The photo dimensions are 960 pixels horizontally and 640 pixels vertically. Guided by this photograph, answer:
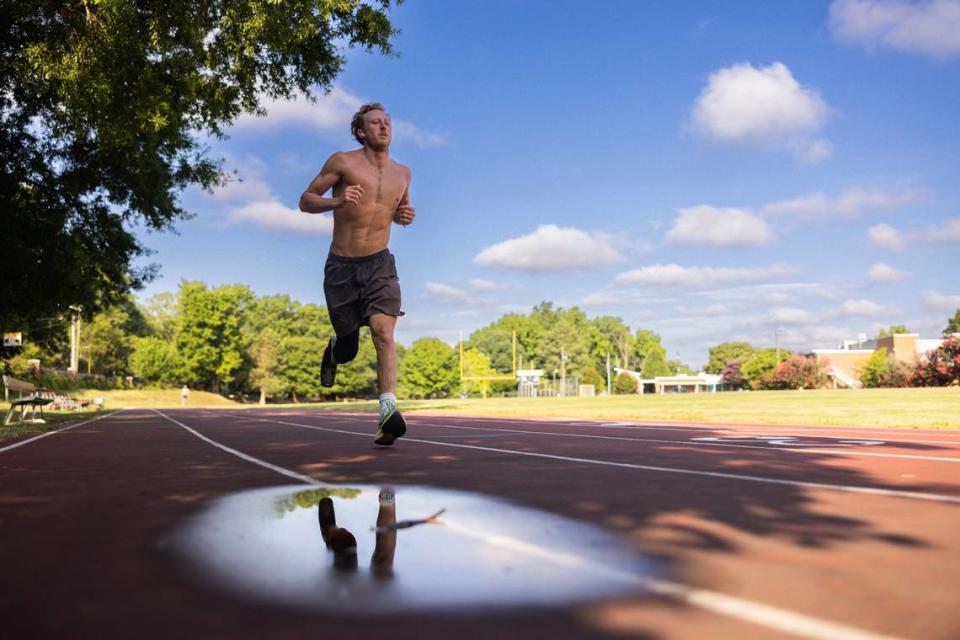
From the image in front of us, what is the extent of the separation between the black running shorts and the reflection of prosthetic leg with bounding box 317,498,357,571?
326cm

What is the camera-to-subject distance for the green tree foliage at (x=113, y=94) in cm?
962

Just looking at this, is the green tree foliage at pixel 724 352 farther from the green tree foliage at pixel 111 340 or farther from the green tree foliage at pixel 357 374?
the green tree foliage at pixel 111 340

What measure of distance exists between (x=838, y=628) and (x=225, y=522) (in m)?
2.05

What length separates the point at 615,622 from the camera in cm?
147

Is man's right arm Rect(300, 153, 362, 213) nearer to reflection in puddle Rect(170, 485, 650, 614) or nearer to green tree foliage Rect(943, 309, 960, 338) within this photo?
reflection in puddle Rect(170, 485, 650, 614)

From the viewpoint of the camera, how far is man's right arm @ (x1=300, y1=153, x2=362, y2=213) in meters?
5.77

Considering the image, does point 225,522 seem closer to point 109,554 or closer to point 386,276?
point 109,554

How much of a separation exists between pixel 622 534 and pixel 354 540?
0.87 metres

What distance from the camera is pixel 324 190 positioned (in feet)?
19.4

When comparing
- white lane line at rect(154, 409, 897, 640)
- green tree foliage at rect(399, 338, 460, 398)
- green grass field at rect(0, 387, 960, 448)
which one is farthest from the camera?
green tree foliage at rect(399, 338, 460, 398)

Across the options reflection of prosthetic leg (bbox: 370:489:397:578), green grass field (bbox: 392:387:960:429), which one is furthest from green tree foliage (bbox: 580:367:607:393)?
reflection of prosthetic leg (bbox: 370:489:397:578)

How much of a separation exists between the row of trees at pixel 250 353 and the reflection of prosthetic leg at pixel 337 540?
Result: 45.5m

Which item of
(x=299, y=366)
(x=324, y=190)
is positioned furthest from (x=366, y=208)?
(x=299, y=366)

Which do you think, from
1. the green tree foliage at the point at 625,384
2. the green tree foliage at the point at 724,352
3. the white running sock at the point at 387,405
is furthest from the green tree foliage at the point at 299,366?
the green tree foliage at the point at 724,352
